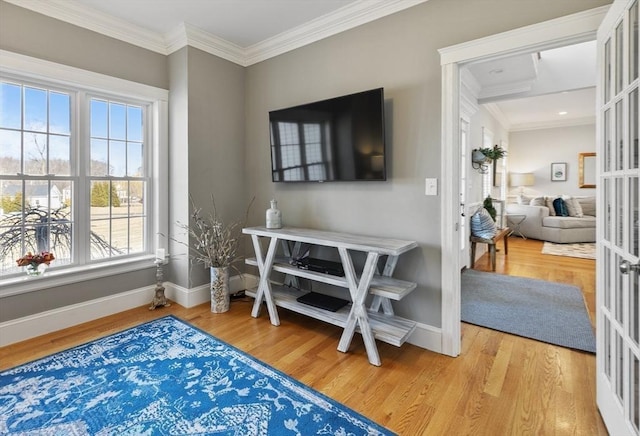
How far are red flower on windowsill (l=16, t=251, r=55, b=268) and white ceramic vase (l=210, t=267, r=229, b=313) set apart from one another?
4.00 ft

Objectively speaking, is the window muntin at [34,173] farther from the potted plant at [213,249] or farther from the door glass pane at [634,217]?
the door glass pane at [634,217]

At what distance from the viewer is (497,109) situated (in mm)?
6461

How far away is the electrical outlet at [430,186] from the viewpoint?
2336mm

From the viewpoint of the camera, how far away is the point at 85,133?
2885 millimetres

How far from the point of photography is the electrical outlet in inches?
92.0

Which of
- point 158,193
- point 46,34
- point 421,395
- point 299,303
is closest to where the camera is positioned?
point 421,395

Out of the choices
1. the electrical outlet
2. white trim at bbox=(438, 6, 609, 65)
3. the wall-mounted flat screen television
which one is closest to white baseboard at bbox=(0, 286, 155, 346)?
the wall-mounted flat screen television

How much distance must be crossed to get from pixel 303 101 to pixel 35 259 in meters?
Answer: 2.49

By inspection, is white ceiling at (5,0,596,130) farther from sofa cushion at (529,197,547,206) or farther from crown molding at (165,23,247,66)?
sofa cushion at (529,197,547,206)

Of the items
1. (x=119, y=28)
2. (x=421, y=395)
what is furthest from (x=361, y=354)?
(x=119, y=28)

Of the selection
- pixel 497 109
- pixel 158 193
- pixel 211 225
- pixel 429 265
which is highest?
pixel 497 109

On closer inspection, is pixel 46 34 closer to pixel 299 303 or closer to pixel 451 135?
pixel 299 303

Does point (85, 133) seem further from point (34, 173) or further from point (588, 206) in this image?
point (588, 206)

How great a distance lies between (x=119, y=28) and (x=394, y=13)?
2319 mm
